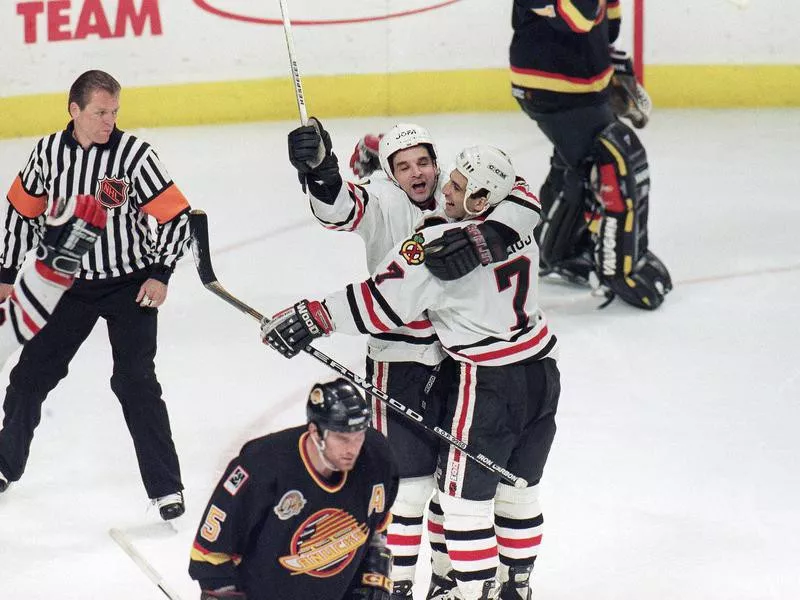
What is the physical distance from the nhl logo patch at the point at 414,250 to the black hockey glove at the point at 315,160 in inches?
13.6

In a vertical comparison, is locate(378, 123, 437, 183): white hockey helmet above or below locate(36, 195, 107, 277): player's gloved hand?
above

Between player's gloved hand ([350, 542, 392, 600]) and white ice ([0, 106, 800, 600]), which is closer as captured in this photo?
player's gloved hand ([350, 542, 392, 600])

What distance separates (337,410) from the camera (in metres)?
2.51

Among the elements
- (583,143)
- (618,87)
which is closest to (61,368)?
(583,143)

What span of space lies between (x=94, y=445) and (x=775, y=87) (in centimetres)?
562

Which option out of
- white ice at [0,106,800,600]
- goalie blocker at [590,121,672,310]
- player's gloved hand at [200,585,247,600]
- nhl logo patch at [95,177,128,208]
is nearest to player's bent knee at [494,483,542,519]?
white ice at [0,106,800,600]

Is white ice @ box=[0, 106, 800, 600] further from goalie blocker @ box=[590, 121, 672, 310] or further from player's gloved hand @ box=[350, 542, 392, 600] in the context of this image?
player's gloved hand @ box=[350, 542, 392, 600]

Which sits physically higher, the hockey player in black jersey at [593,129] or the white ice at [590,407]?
the hockey player in black jersey at [593,129]

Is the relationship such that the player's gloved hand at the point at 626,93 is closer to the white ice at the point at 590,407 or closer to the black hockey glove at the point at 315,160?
the white ice at the point at 590,407

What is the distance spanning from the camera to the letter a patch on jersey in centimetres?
268

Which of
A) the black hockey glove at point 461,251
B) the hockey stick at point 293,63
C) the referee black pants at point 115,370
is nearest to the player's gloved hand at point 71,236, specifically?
the referee black pants at point 115,370

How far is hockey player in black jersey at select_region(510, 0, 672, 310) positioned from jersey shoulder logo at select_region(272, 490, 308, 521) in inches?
130

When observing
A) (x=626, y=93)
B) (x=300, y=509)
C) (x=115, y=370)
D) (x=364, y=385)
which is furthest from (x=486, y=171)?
(x=626, y=93)

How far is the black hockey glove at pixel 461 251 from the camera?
3029 mm
